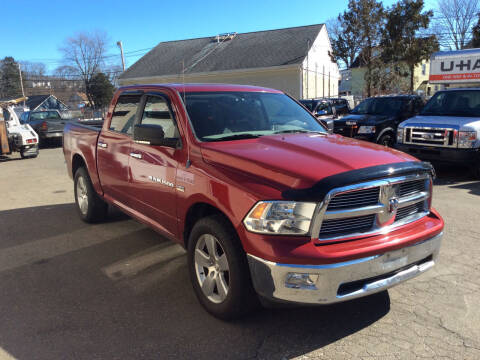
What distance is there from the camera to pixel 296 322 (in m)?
3.15

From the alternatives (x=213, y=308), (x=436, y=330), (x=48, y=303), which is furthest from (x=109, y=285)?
(x=436, y=330)

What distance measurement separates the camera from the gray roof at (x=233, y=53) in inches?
1123

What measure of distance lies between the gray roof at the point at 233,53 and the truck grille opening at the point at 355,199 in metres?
25.5

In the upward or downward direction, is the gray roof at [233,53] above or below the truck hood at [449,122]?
above

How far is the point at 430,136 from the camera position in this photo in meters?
8.55

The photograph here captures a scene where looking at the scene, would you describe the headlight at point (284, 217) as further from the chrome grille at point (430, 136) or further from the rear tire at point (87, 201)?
the chrome grille at point (430, 136)

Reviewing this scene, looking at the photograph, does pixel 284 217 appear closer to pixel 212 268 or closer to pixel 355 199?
pixel 355 199

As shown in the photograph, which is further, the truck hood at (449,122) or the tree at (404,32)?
the tree at (404,32)

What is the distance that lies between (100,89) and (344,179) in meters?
58.7

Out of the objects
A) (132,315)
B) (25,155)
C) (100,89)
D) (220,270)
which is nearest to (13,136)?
(25,155)

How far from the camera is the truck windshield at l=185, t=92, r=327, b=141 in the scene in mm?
3660

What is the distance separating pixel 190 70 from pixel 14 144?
18.7 m

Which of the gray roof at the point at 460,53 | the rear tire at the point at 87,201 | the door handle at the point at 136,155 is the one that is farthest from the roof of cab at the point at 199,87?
the gray roof at the point at 460,53

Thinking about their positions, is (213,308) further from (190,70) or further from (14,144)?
(190,70)
